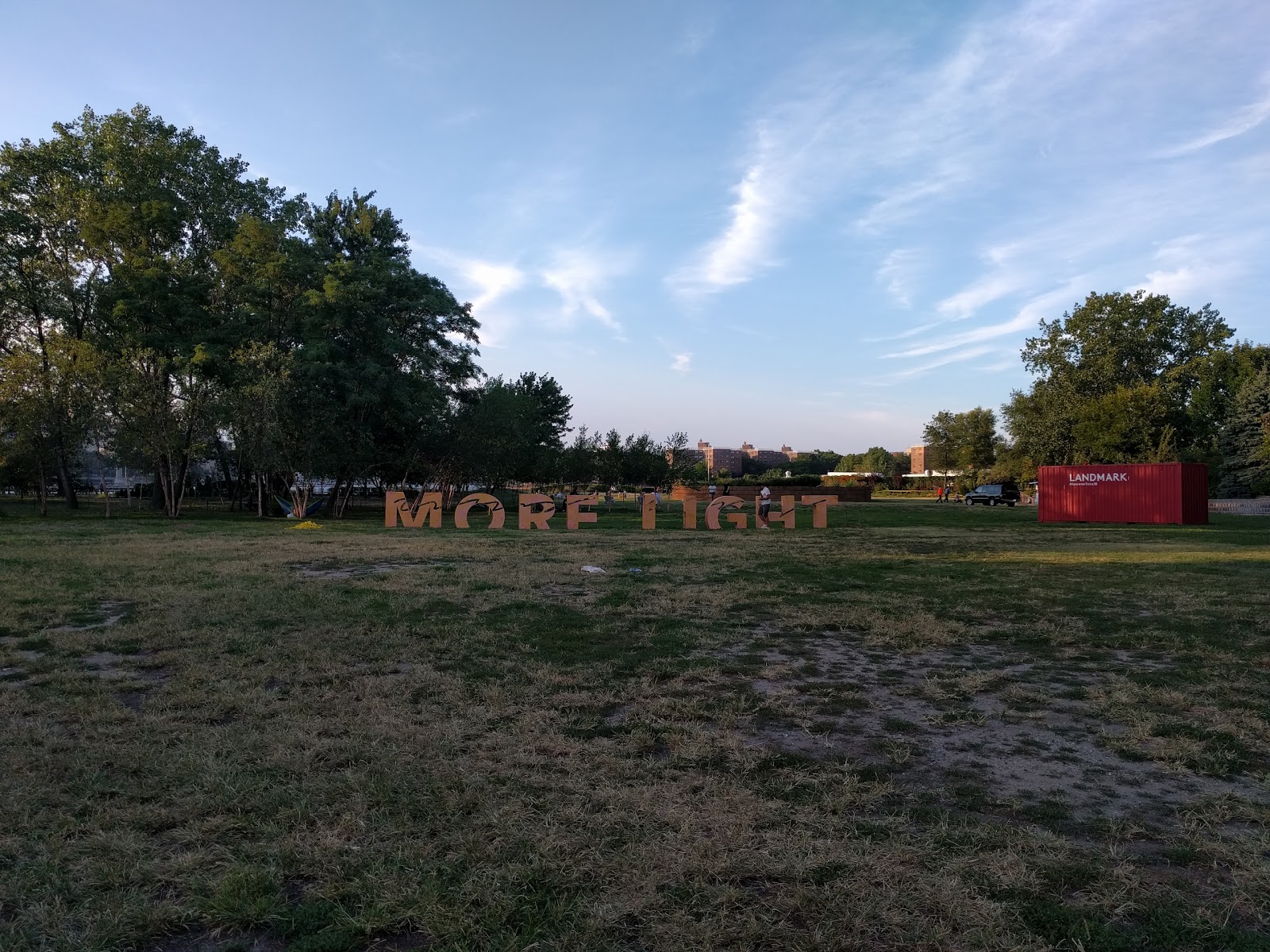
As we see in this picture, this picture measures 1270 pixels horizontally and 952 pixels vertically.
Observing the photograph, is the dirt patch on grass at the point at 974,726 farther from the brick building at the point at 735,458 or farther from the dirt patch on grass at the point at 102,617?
the brick building at the point at 735,458

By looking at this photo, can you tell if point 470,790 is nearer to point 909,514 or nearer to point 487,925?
point 487,925

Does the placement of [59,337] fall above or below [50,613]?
above

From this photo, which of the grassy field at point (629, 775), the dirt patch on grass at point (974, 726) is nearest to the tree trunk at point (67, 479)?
the grassy field at point (629, 775)

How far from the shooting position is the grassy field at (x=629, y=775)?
260 cm

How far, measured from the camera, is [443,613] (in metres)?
8.44

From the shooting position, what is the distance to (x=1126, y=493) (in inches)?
1152

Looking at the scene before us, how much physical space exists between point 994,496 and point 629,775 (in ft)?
177

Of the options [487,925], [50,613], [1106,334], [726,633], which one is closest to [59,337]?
[50,613]

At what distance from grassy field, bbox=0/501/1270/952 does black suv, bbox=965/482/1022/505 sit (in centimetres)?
4625

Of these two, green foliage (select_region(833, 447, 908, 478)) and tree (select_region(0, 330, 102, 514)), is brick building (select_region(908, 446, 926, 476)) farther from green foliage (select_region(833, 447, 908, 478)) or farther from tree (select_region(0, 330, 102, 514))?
tree (select_region(0, 330, 102, 514))

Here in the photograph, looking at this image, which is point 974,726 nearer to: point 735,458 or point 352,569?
point 352,569

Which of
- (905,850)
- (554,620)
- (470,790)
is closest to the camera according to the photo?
(905,850)

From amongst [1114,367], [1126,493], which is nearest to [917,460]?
[1114,367]

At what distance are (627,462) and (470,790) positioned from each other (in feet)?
139
